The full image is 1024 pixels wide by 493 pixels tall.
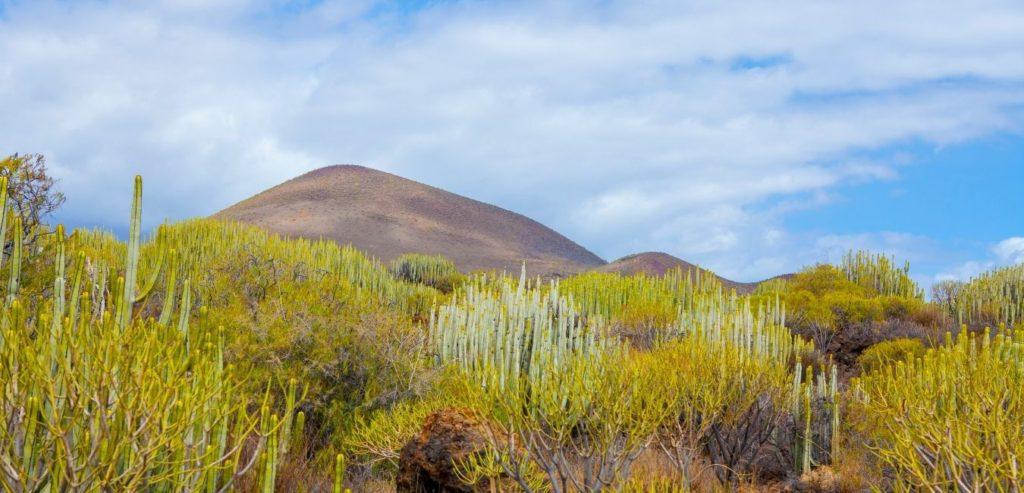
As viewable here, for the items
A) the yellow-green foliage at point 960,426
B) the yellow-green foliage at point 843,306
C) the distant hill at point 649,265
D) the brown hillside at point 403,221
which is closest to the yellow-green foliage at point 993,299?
the yellow-green foliage at point 843,306

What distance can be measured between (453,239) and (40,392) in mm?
44385

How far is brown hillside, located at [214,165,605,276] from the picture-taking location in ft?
141

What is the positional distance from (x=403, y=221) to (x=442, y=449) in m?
42.7

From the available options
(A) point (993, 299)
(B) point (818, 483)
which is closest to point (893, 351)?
(B) point (818, 483)

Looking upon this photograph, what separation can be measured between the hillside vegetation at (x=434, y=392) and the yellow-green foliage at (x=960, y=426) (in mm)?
36

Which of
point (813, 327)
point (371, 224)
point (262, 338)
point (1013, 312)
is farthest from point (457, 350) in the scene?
point (371, 224)

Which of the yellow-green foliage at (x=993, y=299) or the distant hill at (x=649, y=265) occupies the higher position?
the distant hill at (x=649, y=265)

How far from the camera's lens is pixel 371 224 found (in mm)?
46000

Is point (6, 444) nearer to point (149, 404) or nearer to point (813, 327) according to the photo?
point (149, 404)

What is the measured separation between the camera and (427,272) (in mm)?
26766

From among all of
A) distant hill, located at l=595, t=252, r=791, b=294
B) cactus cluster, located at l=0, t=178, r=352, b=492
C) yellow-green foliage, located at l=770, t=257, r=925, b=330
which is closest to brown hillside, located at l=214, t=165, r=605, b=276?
distant hill, located at l=595, t=252, r=791, b=294

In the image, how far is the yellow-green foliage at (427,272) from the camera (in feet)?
83.2

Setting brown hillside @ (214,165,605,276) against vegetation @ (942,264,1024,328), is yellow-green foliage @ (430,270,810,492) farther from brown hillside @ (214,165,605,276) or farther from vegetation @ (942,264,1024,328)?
brown hillside @ (214,165,605,276)

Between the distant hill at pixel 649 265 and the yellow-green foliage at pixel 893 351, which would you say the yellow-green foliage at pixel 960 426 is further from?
the distant hill at pixel 649 265
